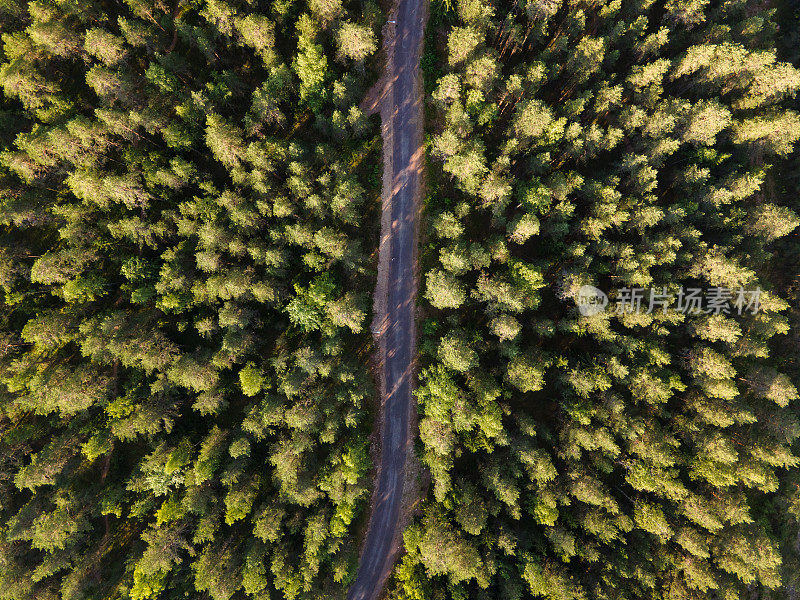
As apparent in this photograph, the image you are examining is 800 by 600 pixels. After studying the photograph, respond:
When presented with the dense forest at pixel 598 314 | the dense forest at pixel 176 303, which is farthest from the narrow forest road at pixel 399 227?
the dense forest at pixel 176 303

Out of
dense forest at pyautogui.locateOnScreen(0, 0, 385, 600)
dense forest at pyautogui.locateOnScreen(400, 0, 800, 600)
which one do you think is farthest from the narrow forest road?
dense forest at pyautogui.locateOnScreen(0, 0, 385, 600)

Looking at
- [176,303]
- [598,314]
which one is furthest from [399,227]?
[176,303]

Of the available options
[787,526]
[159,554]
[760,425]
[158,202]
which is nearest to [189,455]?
[159,554]

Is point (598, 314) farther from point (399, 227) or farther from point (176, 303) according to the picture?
point (176, 303)

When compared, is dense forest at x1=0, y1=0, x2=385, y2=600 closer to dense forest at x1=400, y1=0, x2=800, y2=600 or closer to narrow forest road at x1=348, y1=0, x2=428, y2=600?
narrow forest road at x1=348, y1=0, x2=428, y2=600

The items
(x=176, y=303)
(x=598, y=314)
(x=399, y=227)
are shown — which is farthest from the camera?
(x=399, y=227)

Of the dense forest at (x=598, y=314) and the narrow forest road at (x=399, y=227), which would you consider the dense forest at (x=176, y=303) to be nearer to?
the narrow forest road at (x=399, y=227)
